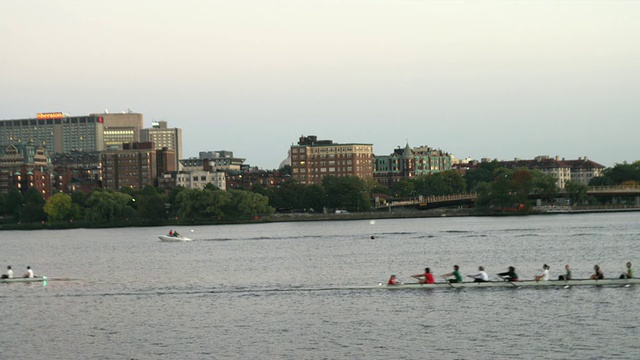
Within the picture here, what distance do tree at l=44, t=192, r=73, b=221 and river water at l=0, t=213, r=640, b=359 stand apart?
100 metres

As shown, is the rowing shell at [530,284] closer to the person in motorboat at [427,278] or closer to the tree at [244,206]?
the person in motorboat at [427,278]

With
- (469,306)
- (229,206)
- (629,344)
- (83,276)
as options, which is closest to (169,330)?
(469,306)

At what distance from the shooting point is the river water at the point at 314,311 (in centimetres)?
4153

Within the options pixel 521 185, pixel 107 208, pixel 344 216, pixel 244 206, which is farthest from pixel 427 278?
pixel 344 216

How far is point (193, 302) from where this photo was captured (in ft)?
188

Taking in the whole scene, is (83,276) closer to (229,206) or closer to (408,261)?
(408,261)

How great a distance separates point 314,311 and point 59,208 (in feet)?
479

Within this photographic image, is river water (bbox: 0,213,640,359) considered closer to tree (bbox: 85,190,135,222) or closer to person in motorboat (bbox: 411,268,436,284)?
person in motorboat (bbox: 411,268,436,284)

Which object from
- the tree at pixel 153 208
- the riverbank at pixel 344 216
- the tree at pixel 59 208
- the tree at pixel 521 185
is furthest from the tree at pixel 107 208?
the tree at pixel 521 185

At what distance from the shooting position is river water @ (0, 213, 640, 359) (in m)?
41.5

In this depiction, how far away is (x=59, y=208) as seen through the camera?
189m

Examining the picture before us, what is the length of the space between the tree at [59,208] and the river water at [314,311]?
100 metres

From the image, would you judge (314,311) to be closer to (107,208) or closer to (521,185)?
(521,185)

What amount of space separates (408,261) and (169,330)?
3788cm
